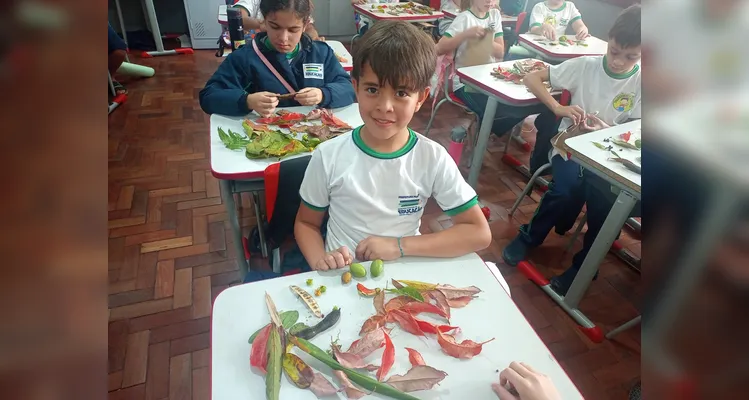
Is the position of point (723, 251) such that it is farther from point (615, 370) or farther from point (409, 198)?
point (615, 370)

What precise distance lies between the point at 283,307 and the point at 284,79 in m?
1.25

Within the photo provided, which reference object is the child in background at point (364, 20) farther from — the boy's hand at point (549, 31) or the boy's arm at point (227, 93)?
the boy's arm at point (227, 93)

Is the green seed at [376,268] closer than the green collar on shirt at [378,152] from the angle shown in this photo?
Yes

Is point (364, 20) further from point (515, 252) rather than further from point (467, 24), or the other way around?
point (515, 252)

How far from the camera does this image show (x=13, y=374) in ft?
0.39

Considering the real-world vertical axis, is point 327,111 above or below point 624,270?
above

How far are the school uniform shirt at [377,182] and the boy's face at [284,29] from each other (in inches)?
30.0

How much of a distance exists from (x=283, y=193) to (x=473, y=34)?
88.4 inches

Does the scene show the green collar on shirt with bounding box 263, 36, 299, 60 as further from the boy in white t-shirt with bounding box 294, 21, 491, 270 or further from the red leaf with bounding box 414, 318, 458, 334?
the red leaf with bounding box 414, 318, 458, 334

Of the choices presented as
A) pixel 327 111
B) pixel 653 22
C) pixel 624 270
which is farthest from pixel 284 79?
pixel 624 270

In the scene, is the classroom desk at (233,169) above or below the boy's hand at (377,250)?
below

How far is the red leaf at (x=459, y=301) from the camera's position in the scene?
36.1 inches

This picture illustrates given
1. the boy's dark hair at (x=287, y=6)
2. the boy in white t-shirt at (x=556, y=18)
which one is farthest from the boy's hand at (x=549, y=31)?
the boy's dark hair at (x=287, y=6)

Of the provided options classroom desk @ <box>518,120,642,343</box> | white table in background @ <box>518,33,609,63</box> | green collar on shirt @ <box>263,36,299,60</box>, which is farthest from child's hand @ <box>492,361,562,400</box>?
white table in background @ <box>518,33,609,63</box>
